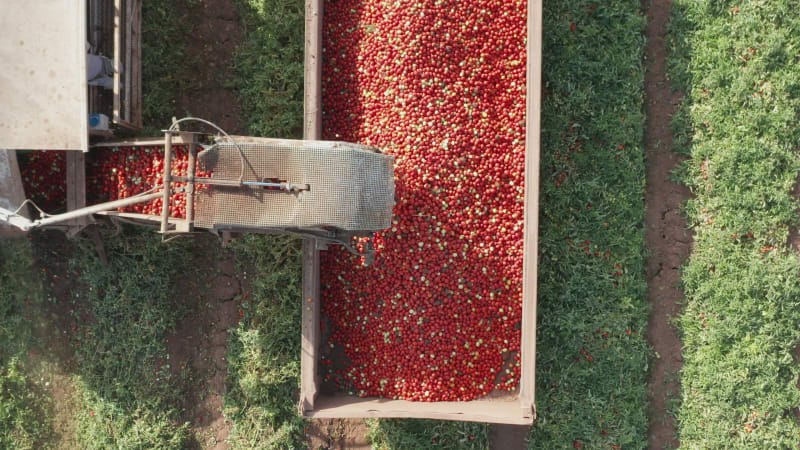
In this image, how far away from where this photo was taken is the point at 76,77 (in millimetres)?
4211

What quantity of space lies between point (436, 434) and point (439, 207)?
8.19 ft

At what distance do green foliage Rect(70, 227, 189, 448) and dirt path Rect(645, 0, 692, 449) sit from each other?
5270mm

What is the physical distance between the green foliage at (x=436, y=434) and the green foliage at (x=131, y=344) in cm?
240

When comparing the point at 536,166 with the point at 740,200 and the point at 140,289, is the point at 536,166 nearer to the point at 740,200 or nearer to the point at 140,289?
the point at 740,200

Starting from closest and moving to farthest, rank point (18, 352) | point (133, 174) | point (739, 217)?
point (133, 174)
point (739, 217)
point (18, 352)

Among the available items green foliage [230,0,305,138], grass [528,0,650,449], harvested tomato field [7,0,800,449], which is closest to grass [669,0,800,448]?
harvested tomato field [7,0,800,449]

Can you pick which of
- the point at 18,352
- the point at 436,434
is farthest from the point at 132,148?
the point at 436,434

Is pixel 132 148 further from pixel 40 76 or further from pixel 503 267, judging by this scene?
pixel 503 267

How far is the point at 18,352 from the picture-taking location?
559 centimetres

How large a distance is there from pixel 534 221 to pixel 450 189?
0.87 metres

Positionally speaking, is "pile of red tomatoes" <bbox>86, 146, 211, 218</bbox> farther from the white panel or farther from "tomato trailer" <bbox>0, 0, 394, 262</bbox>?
the white panel

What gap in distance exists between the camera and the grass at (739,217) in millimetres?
5273

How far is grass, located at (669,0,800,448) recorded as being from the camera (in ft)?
17.3

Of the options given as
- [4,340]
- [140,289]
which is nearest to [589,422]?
[140,289]
